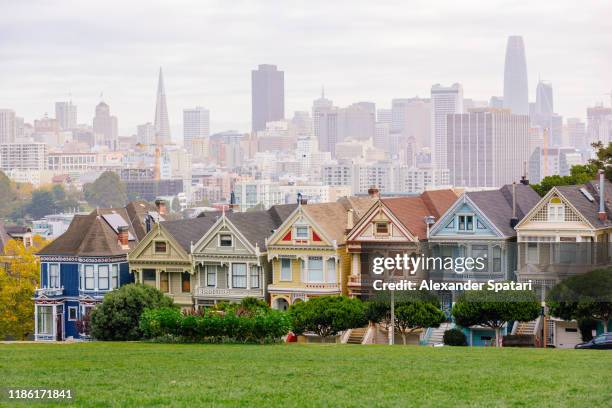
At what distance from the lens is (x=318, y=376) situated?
24766 millimetres

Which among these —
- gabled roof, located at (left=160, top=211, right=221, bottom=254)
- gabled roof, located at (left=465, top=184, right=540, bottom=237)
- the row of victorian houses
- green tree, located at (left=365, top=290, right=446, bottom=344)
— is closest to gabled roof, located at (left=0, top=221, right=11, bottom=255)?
the row of victorian houses

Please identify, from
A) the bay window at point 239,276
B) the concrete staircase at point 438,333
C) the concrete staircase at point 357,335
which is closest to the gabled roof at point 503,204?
the concrete staircase at point 438,333

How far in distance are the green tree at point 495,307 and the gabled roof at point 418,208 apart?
502 centimetres

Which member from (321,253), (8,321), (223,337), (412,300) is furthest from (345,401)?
(8,321)

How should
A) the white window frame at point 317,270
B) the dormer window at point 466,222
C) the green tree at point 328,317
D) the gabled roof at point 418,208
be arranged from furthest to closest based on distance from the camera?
the white window frame at point 317,270 → the gabled roof at point 418,208 → the dormer window at point 466,222 → the green tree at point 328,317

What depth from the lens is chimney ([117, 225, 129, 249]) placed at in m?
50.9

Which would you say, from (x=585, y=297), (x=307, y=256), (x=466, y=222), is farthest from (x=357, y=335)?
(x=585, y=297)

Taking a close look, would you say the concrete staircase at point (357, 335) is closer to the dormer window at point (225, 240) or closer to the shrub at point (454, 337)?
the shrub at point (454, 337)

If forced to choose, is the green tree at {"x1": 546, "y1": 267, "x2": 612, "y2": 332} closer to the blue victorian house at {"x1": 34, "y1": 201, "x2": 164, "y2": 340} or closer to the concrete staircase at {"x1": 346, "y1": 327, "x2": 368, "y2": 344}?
the concrete staircase at {"x1": 346, "y1": 327, "x2": 368, "y2": 344}

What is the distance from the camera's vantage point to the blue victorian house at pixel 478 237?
42344 mm

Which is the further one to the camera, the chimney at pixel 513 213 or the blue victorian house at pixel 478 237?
the chimney at pixel 513 213

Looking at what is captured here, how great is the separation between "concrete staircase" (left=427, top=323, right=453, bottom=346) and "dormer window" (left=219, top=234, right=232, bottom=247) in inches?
337

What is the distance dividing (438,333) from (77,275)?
47.0ft

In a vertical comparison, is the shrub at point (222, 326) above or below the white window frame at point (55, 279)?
below
